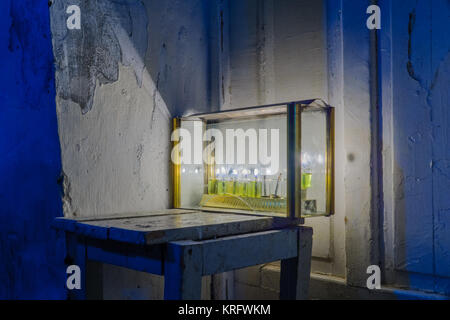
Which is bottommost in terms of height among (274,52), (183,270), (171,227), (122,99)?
(183,270)

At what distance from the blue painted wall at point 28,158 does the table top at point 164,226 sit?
0.55 ft

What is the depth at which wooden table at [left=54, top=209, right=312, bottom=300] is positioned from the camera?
4.78 feet

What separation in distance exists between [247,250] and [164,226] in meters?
0.37

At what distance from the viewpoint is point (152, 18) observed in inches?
95.3

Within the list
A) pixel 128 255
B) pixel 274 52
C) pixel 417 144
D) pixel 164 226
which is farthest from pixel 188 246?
pixel 274 52

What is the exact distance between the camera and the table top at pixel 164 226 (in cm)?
149

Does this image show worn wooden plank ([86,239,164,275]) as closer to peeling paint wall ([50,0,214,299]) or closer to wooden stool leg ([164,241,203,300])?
wooden stool leg ([164,241,203,300])

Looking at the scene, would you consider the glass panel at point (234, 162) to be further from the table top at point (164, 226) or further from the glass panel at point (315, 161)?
the table top at point (164, 226)

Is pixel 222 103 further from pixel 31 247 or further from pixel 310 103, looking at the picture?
pixel 31 247

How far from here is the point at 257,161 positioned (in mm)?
2529

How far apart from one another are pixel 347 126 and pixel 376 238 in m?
0.62

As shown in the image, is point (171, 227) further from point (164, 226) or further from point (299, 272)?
point (299, 272)

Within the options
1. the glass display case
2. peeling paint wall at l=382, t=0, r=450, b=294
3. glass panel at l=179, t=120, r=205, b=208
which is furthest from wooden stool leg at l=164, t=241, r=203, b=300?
peeling paint wall at l=382, t=0, r=450, b=294

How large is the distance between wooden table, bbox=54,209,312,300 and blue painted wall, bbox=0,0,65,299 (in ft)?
0.42
